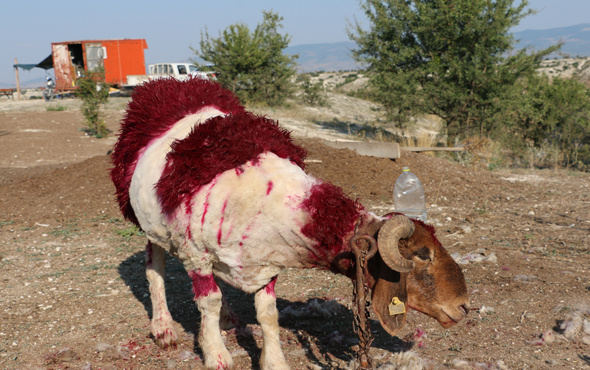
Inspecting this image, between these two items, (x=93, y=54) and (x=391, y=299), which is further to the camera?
(x=93, y=54)

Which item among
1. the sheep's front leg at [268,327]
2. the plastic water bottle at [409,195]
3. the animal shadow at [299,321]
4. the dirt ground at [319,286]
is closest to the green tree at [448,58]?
the dirt ground at [319,286]

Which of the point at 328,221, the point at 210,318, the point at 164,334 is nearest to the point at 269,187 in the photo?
the point at 328,221

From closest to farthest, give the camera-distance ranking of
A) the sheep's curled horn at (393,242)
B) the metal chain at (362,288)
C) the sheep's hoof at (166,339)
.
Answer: the sheep's curled horn at (393,242), the metal chain at (362,288), the sheep's hoof at (166,339)

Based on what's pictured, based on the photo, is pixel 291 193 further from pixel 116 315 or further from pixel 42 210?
pixel 42 210

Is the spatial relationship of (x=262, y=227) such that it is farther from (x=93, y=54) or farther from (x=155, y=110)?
(x=93, y=54)

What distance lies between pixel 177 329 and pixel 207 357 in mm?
1010

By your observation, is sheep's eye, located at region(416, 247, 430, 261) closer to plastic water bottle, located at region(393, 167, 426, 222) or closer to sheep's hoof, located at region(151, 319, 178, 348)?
sheep's hoof, located at region(151, 319, 178, 348)

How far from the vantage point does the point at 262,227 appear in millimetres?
3160

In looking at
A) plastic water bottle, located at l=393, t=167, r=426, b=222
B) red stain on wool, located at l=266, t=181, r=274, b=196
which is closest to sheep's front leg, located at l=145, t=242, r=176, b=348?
red stain on wool, located at l=266, t=181, r=274, b=196

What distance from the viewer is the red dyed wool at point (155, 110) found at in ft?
13.9

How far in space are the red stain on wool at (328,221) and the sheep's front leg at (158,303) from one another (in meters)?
1.79

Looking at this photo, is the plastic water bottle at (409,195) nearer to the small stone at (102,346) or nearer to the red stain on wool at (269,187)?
the red stain on wool at (269,187)

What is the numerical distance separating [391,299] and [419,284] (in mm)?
189

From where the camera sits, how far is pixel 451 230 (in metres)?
7.18
